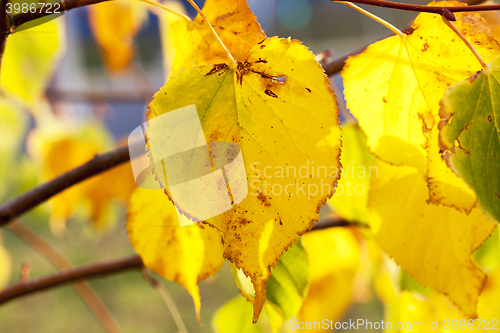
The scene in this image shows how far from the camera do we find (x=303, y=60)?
0.18 m

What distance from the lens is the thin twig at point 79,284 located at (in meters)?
0.55

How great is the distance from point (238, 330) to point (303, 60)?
14.5 inches

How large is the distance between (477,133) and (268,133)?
0.11m

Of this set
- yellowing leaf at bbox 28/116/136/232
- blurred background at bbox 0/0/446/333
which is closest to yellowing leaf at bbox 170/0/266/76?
yellowing leaf at bbox 28/116/136/232

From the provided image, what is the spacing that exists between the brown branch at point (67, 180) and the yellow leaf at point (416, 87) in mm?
231

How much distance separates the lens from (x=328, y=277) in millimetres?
454

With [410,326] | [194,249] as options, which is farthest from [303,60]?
[410,326]

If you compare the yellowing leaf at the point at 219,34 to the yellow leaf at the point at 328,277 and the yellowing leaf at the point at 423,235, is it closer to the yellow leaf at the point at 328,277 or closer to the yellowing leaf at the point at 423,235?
the yellowing leaf at the point at 423,235

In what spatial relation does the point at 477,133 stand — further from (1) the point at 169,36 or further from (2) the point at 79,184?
(2) the point at 79,184

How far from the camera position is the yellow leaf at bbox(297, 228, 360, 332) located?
0.44 metres

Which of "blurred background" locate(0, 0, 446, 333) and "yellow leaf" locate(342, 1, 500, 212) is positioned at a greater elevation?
"yellow leaf" locate(342, 1, 500, 212)

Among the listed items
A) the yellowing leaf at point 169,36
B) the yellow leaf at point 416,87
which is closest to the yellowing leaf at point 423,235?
the yellow leaf at point 416,87

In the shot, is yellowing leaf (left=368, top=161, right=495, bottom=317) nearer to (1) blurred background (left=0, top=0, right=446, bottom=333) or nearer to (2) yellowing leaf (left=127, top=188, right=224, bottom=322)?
(2) yellowing leaf (left=127, top=188, right=224, bottom=322)

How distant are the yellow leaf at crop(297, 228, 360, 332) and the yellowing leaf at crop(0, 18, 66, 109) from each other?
0.44 metres
